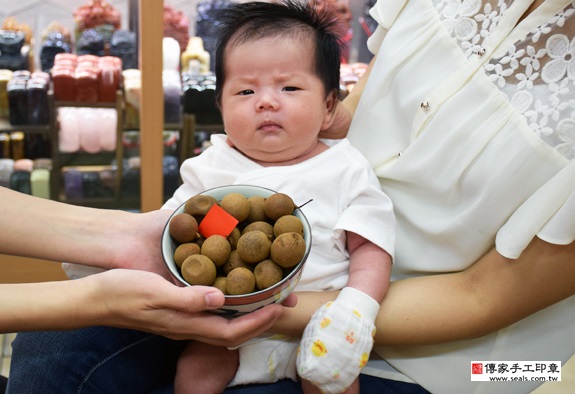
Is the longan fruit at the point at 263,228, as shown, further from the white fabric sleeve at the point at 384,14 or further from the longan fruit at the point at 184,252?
the white fabric sleeve at the point at 384,14

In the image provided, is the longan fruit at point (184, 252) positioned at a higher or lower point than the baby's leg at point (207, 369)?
higher

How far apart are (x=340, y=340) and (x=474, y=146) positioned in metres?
0.43

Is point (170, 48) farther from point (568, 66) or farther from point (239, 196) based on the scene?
point (568, 66)

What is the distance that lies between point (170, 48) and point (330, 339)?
1.76m

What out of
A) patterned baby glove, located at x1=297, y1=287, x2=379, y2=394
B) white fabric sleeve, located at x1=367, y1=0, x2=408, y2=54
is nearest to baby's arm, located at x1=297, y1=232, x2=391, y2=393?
patterned baby glove, located at x1=297, y1=287, x2=379, y2=394

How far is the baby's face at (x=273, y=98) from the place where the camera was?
1.24 metres

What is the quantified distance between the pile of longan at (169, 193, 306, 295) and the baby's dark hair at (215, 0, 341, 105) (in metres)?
0.40

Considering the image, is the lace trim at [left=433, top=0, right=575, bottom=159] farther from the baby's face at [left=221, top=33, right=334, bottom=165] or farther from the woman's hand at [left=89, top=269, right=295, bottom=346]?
the woman's hand at [left=89, top=269, right=295, bottom=346]

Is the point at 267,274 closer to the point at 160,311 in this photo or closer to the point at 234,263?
the point at 234,263

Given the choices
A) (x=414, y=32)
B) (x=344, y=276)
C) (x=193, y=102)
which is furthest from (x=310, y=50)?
(x=193, y=102)

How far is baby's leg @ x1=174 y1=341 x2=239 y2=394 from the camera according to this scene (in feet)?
3.72

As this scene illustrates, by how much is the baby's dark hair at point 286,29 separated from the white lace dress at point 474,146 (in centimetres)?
11

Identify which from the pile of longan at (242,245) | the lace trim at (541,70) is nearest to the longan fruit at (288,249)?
the pile of longan at (242,245)

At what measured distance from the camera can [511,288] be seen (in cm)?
107
